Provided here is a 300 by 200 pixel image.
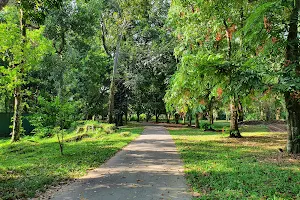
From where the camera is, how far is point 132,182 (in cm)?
653

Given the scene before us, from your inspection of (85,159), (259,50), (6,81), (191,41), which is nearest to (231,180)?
(85,159)

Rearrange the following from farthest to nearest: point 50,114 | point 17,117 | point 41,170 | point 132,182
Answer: point 17,117 → point 50,114 → point 41,170 → point 132,182

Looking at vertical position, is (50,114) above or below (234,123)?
above

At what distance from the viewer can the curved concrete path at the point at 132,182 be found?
18.1 ft

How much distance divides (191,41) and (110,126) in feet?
29.1

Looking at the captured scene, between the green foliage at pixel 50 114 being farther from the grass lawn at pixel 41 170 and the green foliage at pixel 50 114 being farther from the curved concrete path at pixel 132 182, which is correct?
the curved concrete path at pixel 132 182

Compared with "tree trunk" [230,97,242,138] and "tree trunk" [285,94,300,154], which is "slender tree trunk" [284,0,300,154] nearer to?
"tree trunk" [285,94,300,154]

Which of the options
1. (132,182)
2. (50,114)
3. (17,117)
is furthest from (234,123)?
(17,117)

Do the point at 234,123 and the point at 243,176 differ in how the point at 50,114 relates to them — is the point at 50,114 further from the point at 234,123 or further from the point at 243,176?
the point at 234,123

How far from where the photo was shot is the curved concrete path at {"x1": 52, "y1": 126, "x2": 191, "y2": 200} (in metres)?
5.50

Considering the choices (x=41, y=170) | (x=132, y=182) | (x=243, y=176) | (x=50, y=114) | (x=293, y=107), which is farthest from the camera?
(x=50, y=114)

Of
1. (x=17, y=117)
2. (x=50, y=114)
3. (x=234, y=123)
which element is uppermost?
(x=50, y=114)

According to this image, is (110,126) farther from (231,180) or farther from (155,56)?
(231,180)

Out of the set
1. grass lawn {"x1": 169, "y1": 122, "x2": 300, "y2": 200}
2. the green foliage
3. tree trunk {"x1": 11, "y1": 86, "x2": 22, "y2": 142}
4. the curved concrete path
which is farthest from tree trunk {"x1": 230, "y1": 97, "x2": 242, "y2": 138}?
tree trunk {"x1": 11, "y1": 86, "x2": 22, "y2": 142}
